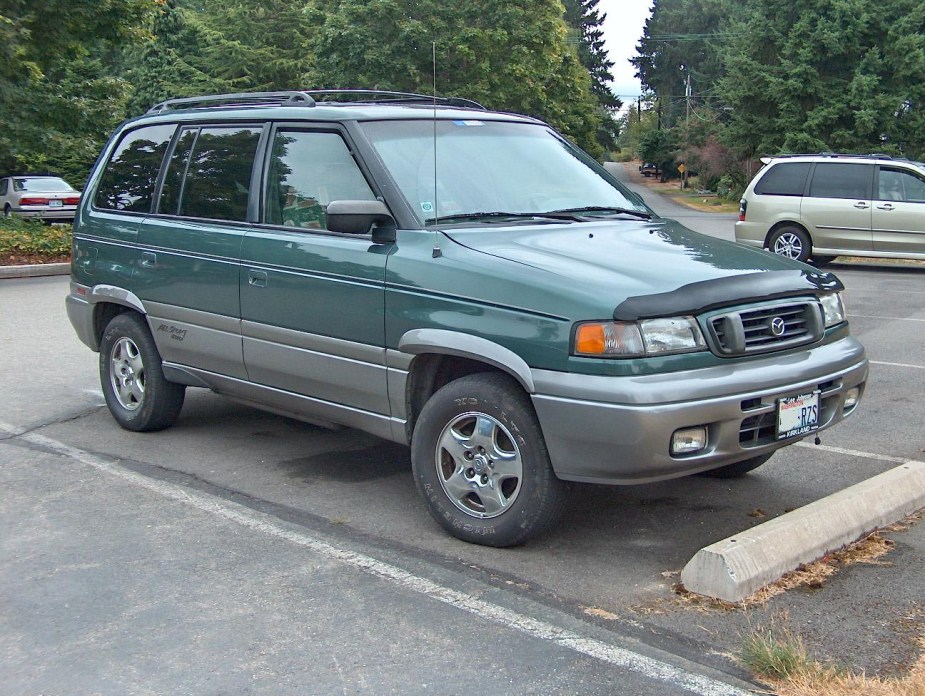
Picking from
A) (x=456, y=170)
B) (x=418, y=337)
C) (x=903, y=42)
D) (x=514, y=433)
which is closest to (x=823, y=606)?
(x=514, y=433)

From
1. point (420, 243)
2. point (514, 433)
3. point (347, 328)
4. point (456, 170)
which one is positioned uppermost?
point (456, 170)

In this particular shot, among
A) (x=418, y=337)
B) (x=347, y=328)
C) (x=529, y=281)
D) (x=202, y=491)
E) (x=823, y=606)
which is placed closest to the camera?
(x=823, y=606)

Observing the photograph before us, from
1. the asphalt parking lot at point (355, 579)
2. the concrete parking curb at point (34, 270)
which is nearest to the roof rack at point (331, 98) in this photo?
the asphalt parking lot at point (355, 579)

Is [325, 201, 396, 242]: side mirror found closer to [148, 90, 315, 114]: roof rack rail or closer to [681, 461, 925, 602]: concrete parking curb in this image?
[148, 90, 315, 114]: roof rack rail

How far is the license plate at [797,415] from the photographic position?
4.38m

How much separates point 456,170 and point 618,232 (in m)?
0.86

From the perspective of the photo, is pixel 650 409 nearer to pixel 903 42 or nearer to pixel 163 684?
pixel 163 684

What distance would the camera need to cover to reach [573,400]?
4.12m

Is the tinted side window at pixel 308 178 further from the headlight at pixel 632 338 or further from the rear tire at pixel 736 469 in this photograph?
the rear tire at pixel 736 469

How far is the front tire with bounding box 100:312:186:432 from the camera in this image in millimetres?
6484

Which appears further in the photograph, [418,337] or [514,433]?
[418,337]

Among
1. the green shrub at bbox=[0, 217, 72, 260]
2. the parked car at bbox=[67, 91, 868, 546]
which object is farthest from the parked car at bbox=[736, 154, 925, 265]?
the parked car at bbox=[67, 91, 868, 546]

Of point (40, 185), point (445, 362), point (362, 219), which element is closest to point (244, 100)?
point (362, 219)

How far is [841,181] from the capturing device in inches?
689
